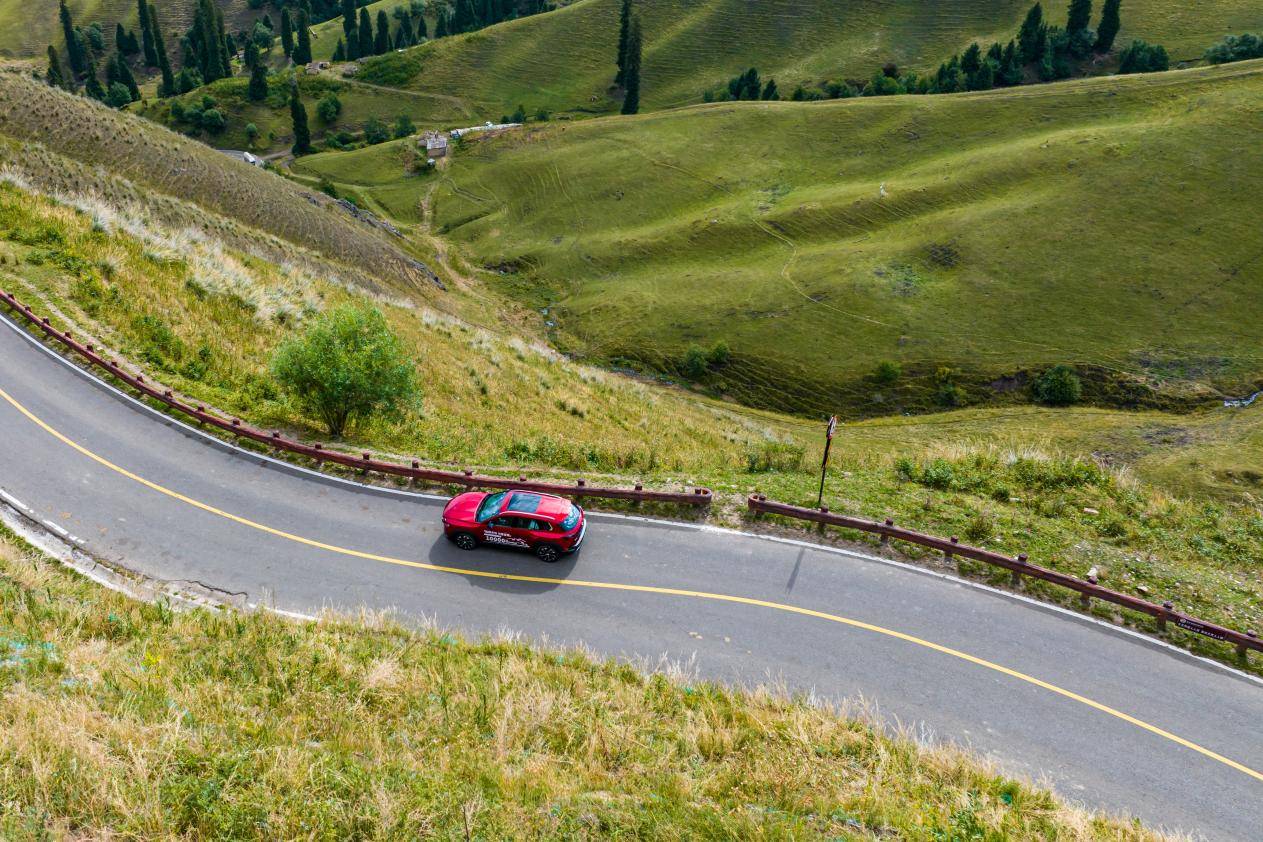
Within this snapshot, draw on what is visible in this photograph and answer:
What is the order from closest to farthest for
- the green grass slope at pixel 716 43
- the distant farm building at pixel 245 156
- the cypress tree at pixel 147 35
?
the distant farm building at pixel 245 156 < the green grass slope at pixel 716 43 < the cypress tree at pixel 147 35

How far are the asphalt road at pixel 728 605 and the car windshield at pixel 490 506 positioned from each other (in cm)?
103

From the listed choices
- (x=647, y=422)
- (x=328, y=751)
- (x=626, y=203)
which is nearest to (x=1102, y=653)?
(x=328, y=751)

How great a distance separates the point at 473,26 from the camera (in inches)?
6619

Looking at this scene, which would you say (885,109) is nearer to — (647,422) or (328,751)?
(647,422)

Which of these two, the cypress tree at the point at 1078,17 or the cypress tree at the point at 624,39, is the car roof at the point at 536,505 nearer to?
the cypress tree at the point at 624,39

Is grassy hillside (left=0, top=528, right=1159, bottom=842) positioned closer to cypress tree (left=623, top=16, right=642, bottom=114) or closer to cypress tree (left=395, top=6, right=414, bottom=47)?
cypress tree (left=623, top=16, right=642, bottom=114)

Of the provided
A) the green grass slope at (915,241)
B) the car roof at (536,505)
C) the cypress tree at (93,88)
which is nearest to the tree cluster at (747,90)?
the green grass slope at (915,241)

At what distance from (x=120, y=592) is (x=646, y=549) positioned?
11833mm

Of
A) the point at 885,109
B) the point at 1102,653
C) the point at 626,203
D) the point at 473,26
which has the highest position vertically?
the point at 473,26

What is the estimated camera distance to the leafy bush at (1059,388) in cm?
4809

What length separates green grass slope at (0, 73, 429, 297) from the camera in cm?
4494

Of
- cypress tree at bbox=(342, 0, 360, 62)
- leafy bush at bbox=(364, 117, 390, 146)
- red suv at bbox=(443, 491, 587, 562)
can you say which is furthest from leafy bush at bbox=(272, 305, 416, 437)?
cypress tree at bbox=(342, 0, 360, 62)

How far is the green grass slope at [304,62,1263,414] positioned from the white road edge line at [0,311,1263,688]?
35705 mm

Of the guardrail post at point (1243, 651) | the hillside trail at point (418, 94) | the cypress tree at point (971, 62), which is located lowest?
the guardrail post at point (1243, 651)
